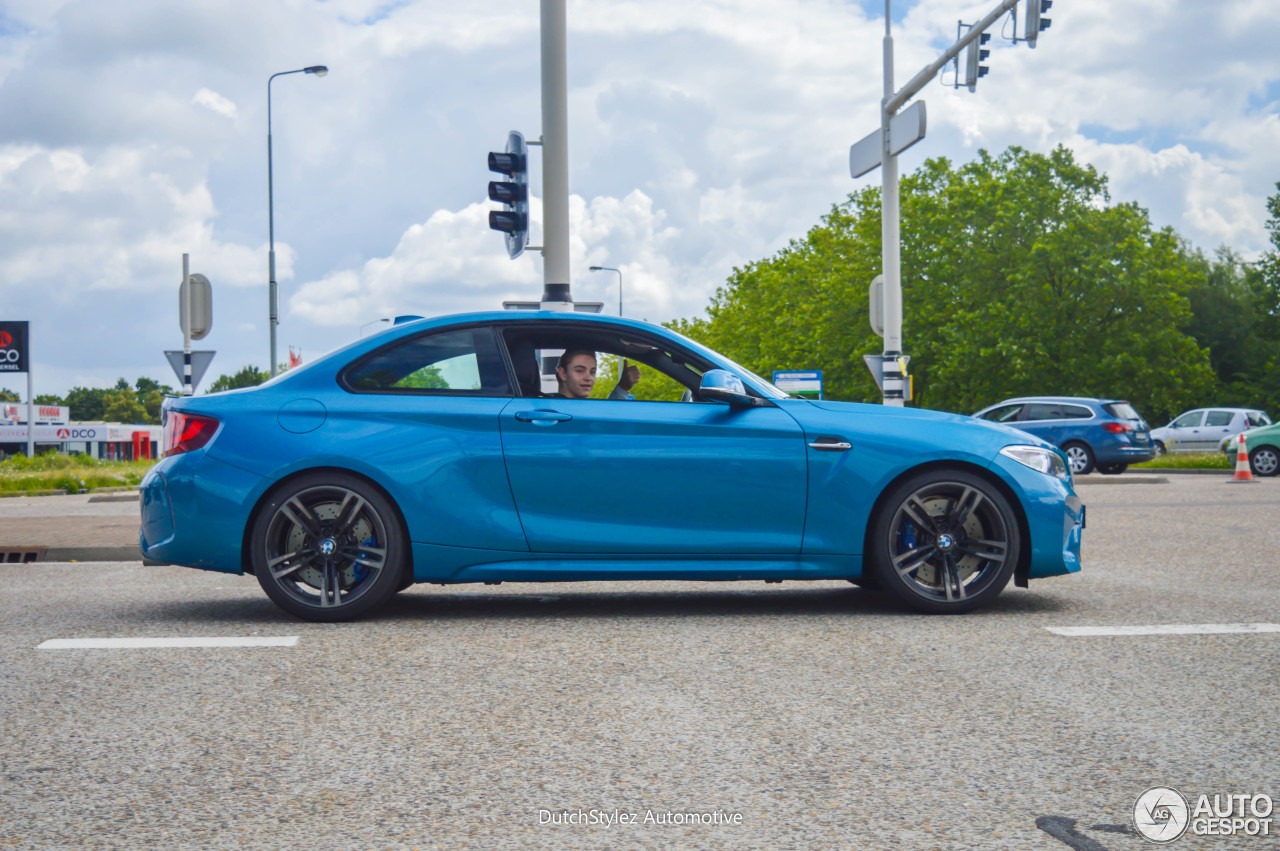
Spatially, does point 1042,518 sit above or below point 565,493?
below

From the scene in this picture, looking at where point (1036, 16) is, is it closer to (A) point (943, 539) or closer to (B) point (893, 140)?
(B) point (893, 140)

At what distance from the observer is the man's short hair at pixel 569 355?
20.8 feet

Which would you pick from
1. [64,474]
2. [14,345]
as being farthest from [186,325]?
[14,345]

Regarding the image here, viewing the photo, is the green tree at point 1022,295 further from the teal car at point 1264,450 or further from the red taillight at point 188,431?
the red taillight at point 188,431

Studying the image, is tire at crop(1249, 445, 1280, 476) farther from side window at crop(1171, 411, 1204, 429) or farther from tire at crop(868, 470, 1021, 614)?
tire at crop(868, 470, 1021, 614)

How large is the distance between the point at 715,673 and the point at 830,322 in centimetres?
4294

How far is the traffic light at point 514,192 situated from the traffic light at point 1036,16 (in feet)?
23.2

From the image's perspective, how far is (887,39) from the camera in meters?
20.1

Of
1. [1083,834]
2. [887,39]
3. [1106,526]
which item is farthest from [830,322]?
[1083,834]

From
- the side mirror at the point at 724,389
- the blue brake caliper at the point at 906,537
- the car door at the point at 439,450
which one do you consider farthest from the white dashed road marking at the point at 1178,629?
the car door at the point at 439,450

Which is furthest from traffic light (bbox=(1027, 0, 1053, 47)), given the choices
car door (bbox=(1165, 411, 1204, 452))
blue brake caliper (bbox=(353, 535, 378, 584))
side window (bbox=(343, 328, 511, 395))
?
car door (bbox=(1165, 411, 1204, 452))

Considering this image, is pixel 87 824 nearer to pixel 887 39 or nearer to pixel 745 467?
pixel 745 467

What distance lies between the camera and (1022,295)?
138 feet

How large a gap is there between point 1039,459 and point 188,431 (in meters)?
4.21
